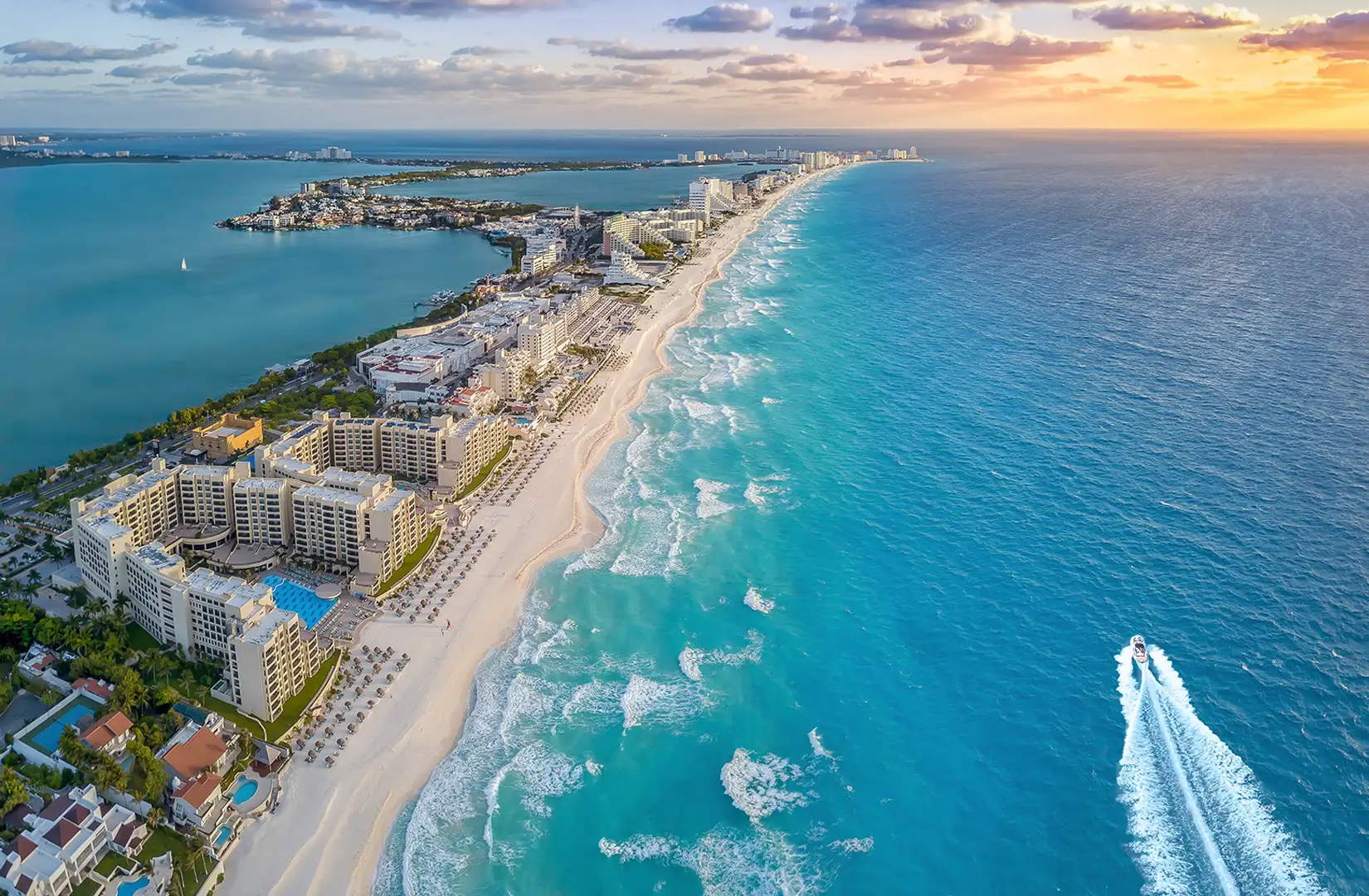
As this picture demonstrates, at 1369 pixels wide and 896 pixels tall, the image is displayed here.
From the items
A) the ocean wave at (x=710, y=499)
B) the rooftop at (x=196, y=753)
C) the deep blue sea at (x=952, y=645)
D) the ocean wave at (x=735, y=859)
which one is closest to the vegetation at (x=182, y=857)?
the rooftop at (x=196, y=753)

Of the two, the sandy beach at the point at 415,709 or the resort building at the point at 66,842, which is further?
the sandy beach at the point at 415,709

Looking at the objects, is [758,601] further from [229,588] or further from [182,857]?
[182,857]

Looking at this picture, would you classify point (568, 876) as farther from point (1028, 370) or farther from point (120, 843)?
point (1028, 370)

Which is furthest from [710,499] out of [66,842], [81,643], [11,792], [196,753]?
[11,792]

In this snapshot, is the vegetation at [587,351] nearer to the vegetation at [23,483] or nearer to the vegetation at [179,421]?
the vegetation at [179,421]

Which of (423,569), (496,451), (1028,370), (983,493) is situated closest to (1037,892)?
(983,493)

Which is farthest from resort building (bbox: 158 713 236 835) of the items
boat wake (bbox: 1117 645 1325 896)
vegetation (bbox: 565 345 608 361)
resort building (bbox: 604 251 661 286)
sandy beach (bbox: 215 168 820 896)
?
resort building (bbox: 604 251 661 286)
